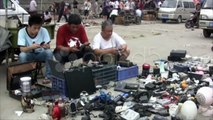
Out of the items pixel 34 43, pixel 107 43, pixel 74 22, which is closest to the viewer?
pixel 34 43

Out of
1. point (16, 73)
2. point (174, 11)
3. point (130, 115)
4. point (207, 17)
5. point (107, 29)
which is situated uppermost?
point (174, 11)

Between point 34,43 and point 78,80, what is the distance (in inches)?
55.6

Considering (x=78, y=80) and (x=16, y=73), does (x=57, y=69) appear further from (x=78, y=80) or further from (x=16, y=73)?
(x=16, y=73)

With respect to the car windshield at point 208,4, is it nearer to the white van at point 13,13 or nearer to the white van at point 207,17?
the white van at point 207,17

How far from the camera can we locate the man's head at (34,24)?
6113mm

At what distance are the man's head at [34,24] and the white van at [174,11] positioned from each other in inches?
744

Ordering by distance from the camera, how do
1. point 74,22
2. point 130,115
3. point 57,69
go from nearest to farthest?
point 130,115 → point 57,69 → point 74,22

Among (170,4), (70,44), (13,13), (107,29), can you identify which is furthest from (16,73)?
(170,4)

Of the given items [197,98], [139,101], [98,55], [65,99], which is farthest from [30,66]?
[197,98]

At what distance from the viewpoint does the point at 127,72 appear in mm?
6594

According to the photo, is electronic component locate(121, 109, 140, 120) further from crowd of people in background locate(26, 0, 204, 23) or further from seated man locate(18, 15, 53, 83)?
crowd of people in background locate(26, 0, 204, 23)

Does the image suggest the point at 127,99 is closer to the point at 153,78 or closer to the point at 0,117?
the point at 153,78

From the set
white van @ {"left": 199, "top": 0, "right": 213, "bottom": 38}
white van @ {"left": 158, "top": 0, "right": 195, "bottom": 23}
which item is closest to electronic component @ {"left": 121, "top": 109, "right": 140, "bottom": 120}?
white van @ {"left": 199, "top": 0, "right": 213, "bottom": 38}

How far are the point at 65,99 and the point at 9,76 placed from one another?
3.70 feet
